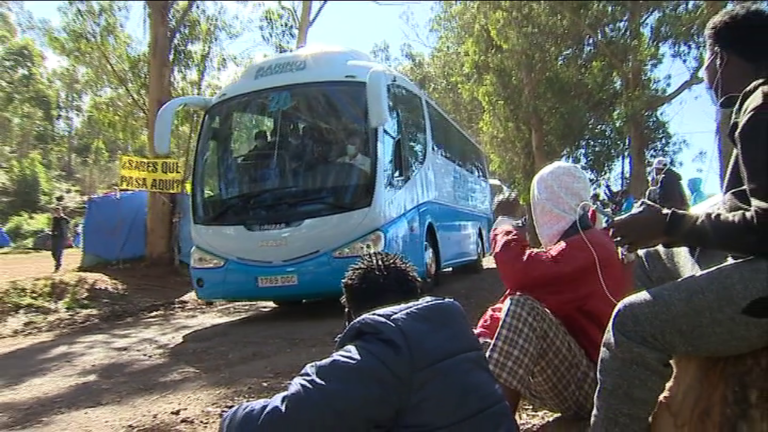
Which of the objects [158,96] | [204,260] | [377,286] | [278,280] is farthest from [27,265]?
[377,286]

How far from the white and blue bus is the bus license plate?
0.5 inches

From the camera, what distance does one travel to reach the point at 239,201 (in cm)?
861

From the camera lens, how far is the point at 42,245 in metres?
14.7

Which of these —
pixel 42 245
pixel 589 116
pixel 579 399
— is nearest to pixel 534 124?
pixel 589 116

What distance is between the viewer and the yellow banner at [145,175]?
12.3 meters

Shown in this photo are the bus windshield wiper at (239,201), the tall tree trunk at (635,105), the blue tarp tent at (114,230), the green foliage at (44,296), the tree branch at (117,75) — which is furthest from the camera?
Result: the tall tree trunk at (635,105)

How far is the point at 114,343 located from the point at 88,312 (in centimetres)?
255

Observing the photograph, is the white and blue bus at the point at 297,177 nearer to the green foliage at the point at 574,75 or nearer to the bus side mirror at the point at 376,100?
the bus side mirror at the point at 376,100

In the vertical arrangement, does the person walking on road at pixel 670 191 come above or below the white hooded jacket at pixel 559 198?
above

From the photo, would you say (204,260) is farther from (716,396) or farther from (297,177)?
(716,396)

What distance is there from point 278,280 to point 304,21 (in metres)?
11.5

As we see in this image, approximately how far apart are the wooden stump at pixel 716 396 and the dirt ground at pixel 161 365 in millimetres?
827

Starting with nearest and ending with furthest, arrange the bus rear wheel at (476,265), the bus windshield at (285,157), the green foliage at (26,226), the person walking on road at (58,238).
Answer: the bus windshield at (285,157) → the green foliage at (26,226) → the person walking on road at (58,238) → the bus rear wheel at (476,265)

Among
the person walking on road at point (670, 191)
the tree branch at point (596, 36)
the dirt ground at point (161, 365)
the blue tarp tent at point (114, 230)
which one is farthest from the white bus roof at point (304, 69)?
the tree branch at point (596, 36)
